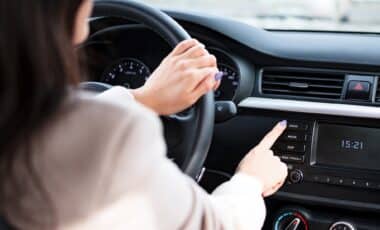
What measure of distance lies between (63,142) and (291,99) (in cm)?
101

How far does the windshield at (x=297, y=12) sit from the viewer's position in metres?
1.92

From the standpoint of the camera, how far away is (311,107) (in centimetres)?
164

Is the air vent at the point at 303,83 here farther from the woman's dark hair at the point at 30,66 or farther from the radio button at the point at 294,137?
the woman's dark hair at the point at 30,66

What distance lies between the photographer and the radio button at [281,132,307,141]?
5.40 ft

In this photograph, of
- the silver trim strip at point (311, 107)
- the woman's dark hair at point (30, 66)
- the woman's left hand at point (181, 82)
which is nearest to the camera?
the woman's dark hair at point (30, 66)

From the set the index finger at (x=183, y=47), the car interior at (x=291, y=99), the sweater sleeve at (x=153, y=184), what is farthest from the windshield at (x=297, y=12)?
the sweater sleeve at (x=153, y=184)

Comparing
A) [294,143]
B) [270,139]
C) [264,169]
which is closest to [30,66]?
[264,169]

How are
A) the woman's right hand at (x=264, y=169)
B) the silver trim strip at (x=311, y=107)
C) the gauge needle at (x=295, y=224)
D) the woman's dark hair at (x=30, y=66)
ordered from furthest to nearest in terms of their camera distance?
the gauge needle at (x=295, y=224), the silver trim strip at (x=311, y=107), the woman's right hand at (x=264, y=169), the woman's dark hair at (x=30, y=66)

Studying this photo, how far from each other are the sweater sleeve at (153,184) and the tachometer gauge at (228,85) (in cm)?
73

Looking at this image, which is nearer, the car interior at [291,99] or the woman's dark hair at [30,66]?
the woman's dark hair at [30,66]

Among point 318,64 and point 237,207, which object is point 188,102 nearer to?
point 237,207

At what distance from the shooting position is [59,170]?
75 cm

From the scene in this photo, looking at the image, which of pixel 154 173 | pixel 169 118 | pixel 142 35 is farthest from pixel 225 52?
pixel 154 173

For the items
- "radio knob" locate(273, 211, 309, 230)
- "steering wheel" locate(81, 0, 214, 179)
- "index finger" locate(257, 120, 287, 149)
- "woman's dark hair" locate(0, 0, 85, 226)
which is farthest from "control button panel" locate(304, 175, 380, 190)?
"woman's dark hair" locate(0, 0, 85, 226)
